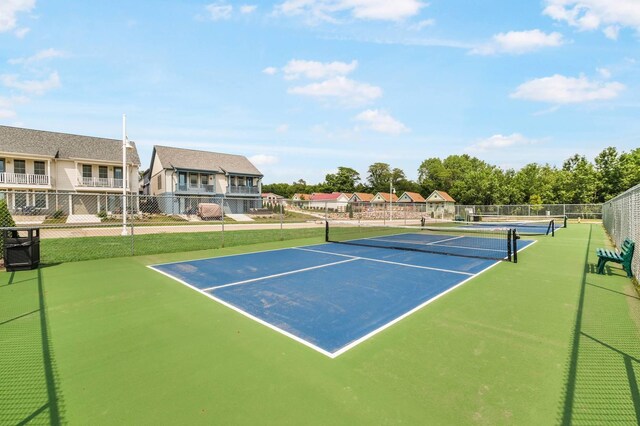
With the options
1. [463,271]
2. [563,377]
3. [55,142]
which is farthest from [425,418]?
[55,142]

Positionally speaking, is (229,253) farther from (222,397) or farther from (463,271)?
(222,397)

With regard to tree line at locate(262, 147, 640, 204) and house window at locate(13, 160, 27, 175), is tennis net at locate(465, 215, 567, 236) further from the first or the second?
house window at locate(13, 160, 27, 175)

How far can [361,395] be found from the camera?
3145 millimetres

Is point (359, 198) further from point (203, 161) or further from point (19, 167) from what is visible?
point (19, 167)

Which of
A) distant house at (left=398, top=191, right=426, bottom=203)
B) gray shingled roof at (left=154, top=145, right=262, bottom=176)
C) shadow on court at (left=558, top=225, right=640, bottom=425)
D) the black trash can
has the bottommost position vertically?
shadow on court at (left=558, top=225, right=640, bottom=425)

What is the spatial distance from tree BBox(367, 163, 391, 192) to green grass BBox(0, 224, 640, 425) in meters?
101

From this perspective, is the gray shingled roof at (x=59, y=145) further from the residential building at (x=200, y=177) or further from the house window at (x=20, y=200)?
the residential building at (x=200, y=177)

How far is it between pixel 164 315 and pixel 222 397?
2.91 metres

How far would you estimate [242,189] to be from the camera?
137 ft

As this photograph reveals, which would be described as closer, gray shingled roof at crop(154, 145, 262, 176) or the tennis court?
the tennis court

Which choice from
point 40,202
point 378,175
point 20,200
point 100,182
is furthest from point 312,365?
point 378,175

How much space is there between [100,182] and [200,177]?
1058 centimetres

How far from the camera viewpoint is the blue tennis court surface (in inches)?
195

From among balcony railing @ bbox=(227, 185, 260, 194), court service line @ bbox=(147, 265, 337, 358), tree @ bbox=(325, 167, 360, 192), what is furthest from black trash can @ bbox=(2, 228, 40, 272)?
tree @ bbox=(325, 167, 360, 192)
